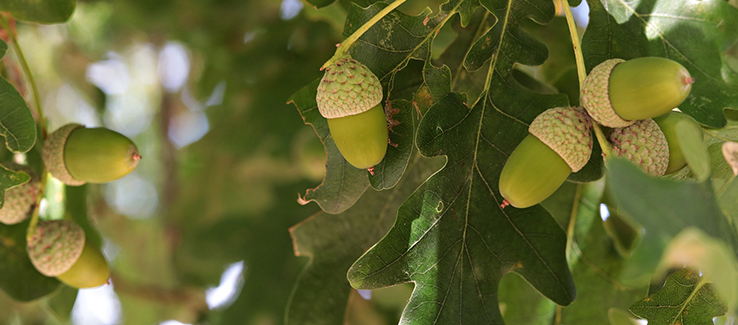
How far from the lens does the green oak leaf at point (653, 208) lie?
1.71ft

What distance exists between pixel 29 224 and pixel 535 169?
1.08 meters

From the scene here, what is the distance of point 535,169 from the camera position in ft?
2.79

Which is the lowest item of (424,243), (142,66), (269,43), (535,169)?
(142,66)

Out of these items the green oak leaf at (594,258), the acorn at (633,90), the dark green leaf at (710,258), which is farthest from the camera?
the green oak leaf at (594,258)

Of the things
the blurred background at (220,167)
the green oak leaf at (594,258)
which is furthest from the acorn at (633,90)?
the blurred background at (220,167)

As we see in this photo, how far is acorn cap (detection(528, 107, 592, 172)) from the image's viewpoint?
85 cm

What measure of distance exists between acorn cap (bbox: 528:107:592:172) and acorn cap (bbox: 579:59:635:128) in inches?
0.9

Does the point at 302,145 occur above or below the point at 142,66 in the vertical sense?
above

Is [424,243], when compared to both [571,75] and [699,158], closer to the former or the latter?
[699,158]

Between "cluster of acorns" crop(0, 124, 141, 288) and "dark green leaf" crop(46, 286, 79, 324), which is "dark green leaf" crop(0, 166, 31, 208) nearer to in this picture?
"cluster of acorns" crop(0, 124, 141, 288)

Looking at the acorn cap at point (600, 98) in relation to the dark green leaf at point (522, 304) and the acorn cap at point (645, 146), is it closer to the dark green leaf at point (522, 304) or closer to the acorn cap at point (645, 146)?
the acorn cap at point (645, 146)

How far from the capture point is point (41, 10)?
112cm

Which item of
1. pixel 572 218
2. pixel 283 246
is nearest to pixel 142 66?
pixel 283 246

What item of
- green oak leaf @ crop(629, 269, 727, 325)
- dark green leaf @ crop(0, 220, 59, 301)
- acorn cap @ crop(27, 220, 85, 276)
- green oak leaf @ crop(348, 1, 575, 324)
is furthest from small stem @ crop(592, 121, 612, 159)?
dark green leaf @ crop(0, 220, 59, 301)
